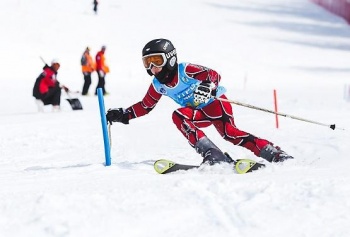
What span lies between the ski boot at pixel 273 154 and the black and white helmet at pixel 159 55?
1.21 metres

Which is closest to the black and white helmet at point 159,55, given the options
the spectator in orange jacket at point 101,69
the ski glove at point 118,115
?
the ski glove at point 118,115

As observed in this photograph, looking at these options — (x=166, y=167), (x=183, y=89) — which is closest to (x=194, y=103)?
(x=183, y=89)

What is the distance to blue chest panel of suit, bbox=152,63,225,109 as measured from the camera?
6.08 m

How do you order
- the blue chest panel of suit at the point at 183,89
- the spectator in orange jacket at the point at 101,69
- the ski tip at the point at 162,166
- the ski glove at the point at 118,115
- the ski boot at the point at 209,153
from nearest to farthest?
the ski boot at the point at 209,153
the ski tip at the point at 162,166
the blue chest panel of suit at the point at 183,89
the ski glove at the point at 118,115
the spectator in orange jacket at the point at 101,69

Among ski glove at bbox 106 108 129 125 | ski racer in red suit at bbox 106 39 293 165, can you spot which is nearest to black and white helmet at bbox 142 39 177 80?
ski racer in red suit at bbox 106 39 293 165

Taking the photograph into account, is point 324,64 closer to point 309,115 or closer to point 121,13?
point 121,13

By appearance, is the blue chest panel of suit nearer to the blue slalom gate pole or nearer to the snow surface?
the blue slalom gate pole

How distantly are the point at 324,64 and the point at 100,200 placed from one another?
24938mm

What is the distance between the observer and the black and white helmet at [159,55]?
5.89 meters

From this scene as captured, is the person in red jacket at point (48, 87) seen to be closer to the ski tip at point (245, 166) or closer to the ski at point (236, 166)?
the ski at point (236, 166)

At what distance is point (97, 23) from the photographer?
1202 inches

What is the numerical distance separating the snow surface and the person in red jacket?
23.0 inches

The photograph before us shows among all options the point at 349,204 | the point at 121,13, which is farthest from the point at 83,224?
the point at 121,13

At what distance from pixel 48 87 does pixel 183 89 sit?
304 inches
